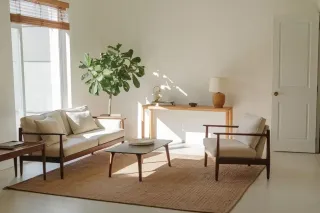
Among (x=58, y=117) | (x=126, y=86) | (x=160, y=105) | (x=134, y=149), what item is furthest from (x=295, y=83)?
(x=58, y=117)

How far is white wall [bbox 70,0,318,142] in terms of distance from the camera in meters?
7.07

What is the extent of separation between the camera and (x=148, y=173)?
18.1ft

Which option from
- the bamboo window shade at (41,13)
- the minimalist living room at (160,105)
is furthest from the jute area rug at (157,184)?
the bamboo window shade at (41,13)

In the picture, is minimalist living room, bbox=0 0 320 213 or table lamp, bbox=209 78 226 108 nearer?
minimalist living room, bbox=0 0 320 213

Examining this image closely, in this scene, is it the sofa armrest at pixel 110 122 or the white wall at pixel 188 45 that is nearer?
the sofa armrest at pixel 110 122

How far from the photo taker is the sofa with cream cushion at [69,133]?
5.37m

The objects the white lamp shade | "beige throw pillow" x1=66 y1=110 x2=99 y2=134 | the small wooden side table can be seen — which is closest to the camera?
the small wooden side table

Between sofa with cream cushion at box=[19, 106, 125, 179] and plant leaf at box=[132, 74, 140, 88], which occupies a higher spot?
plant leaf at box=[132, 74, 140, 88]

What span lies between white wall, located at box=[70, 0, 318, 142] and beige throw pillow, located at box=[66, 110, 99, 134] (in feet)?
4.91

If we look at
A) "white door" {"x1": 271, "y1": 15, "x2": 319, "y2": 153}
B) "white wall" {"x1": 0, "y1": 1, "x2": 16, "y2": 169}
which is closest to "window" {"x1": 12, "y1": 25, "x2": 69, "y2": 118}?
"white wall" {"x1": 0, "y1": 1, "x2": 16, "y2": 169}

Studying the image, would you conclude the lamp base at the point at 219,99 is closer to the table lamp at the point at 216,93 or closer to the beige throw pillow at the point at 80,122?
the table lamp at the point at 216,93

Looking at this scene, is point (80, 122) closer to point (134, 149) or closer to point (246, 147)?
point (134, 149)

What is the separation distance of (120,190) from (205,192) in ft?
3.12

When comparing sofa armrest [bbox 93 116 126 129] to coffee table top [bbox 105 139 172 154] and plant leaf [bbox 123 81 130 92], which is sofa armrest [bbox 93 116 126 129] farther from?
coffee table top [bbox 105 139 172 154]
